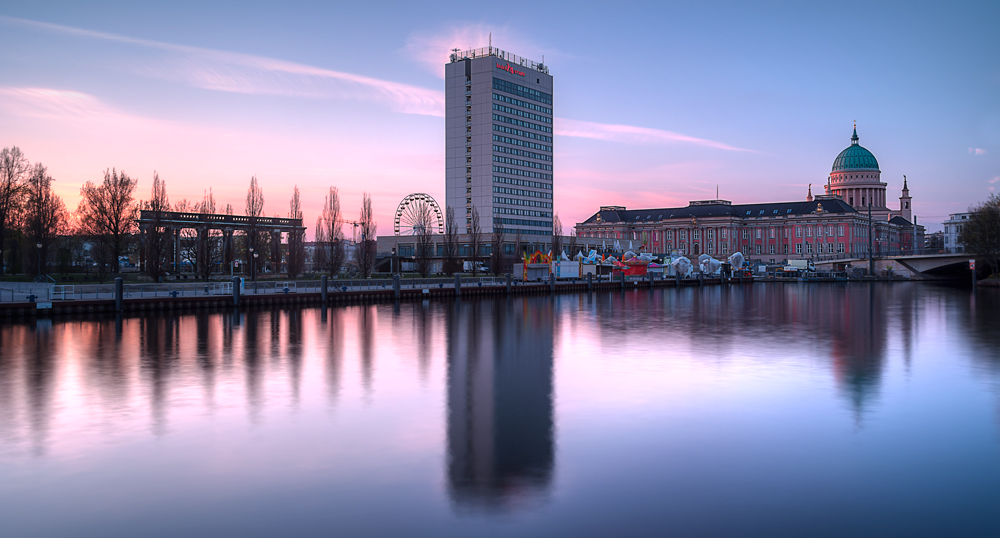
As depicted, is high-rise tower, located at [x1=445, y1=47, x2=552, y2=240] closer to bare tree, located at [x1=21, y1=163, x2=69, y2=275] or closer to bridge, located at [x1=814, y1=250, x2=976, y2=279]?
bridge, located at [x1=814, y1=250, x2=976, y2=279]

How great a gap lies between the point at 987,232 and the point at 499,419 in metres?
81.8

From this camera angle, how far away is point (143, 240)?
211ft

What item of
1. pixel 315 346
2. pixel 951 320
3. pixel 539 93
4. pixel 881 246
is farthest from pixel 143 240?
pixel 881 246

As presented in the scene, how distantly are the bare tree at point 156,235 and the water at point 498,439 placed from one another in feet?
96.9

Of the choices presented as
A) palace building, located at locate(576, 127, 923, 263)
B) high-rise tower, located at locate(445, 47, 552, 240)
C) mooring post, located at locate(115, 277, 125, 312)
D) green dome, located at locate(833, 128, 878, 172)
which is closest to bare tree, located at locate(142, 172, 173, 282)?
mooring post, located at locate(115, 277, 125, 312)

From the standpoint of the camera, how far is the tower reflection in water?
8805 millimetres

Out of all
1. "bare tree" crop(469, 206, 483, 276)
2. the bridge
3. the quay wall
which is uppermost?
"bare tree" crop(469, 206, 483, 276)

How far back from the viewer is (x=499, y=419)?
12750mm

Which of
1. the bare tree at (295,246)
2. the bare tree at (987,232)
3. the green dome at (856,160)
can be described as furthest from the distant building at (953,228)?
the bare tree at (295,246)

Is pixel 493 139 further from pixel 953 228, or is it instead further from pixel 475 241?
pixel 953 228

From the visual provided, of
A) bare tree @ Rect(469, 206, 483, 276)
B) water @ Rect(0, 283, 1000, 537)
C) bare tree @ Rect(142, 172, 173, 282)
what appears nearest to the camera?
water @ Rect(0, 283, 1000, 537)

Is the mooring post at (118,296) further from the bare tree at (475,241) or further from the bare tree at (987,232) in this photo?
the bare tree at (987,232)

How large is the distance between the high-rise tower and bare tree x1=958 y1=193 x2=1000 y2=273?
79.5m

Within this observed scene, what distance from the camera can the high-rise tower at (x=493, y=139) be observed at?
477ft
